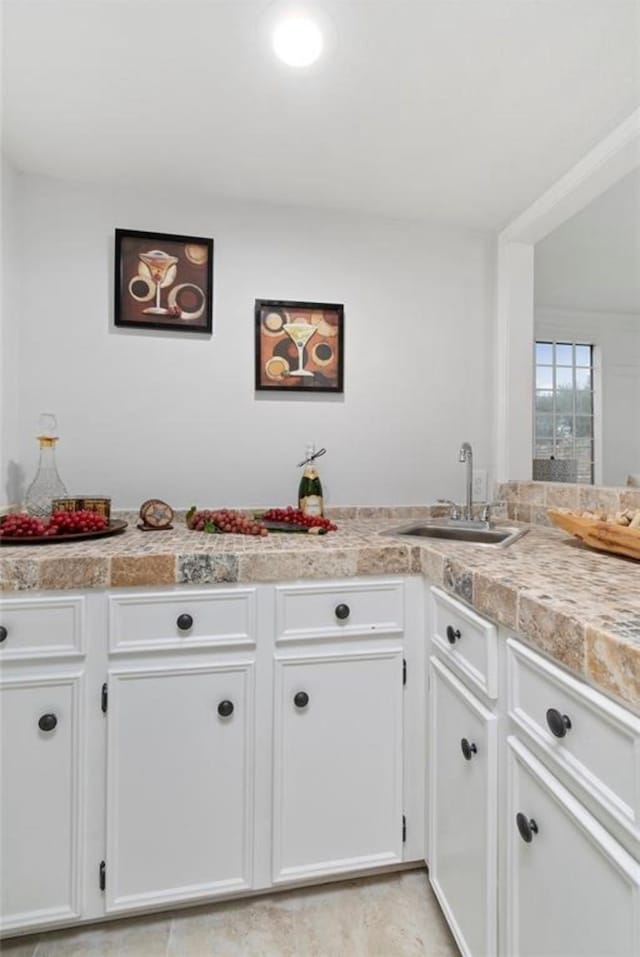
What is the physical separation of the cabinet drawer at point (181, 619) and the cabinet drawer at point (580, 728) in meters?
0.66

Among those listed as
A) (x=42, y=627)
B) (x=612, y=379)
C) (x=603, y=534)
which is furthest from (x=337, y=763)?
(x=612, y=379)

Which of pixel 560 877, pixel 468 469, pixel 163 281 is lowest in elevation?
pixel 560 877

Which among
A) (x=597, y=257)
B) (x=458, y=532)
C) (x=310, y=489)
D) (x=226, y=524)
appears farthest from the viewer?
(x=597, y=257)

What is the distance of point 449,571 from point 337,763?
625mm

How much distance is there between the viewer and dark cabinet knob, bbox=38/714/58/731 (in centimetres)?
111

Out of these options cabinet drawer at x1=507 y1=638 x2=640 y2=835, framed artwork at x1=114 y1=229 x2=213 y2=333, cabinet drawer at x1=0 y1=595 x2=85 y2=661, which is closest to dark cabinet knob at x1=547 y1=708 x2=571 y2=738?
cabinet drawer at x1=507 y1=638 x2=640 y2=835

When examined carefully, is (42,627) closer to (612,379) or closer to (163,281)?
(163,281)

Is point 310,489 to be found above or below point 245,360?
below

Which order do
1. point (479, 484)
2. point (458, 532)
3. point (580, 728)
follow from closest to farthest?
1. point (580, 728)
2. point (458, 532)
3. point (479, 484)

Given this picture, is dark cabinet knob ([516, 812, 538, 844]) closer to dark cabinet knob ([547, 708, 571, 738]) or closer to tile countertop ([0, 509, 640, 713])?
dark cabinet knob ([547, 708, 571, 738])

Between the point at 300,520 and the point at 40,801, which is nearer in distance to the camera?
the point at 40,801

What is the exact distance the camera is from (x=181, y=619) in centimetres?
117

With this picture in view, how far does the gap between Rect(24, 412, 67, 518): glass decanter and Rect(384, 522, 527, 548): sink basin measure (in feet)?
3.78

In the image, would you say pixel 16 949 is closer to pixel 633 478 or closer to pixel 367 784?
pixel 367 784
